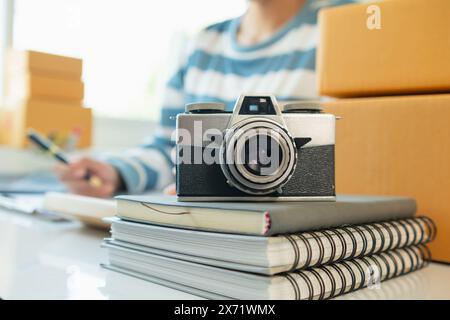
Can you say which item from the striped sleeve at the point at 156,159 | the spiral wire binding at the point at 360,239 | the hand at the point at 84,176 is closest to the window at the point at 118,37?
the striped sleeve at the point at 156,159

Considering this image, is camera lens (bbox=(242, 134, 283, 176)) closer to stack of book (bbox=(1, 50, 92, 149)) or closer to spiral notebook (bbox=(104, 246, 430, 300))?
spiral notebook (bbox=(104, 246, 430, 300))

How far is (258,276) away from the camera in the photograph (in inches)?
13.9

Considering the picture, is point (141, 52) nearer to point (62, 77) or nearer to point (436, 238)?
point (62, 77)

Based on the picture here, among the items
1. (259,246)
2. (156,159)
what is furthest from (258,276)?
(156,159)

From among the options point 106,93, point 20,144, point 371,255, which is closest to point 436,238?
point 371,255

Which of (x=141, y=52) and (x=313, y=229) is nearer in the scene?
(x=313, y=229)

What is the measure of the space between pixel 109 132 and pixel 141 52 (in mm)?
317

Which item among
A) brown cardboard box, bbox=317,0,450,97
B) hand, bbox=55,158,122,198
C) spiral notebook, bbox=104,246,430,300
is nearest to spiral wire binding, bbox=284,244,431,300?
spiral notebook, bbox=104,246,430,300

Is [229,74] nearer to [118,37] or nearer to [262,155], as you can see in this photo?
[118,37]

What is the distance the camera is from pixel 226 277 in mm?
371

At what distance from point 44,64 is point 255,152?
1.12 metres

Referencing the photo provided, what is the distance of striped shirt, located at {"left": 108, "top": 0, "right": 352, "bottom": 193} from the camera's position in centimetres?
112

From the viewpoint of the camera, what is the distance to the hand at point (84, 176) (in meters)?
1.00

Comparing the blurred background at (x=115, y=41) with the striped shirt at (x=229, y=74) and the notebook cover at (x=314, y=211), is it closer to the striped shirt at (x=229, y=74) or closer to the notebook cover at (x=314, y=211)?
the striped shirt at (x=229, y=74)
